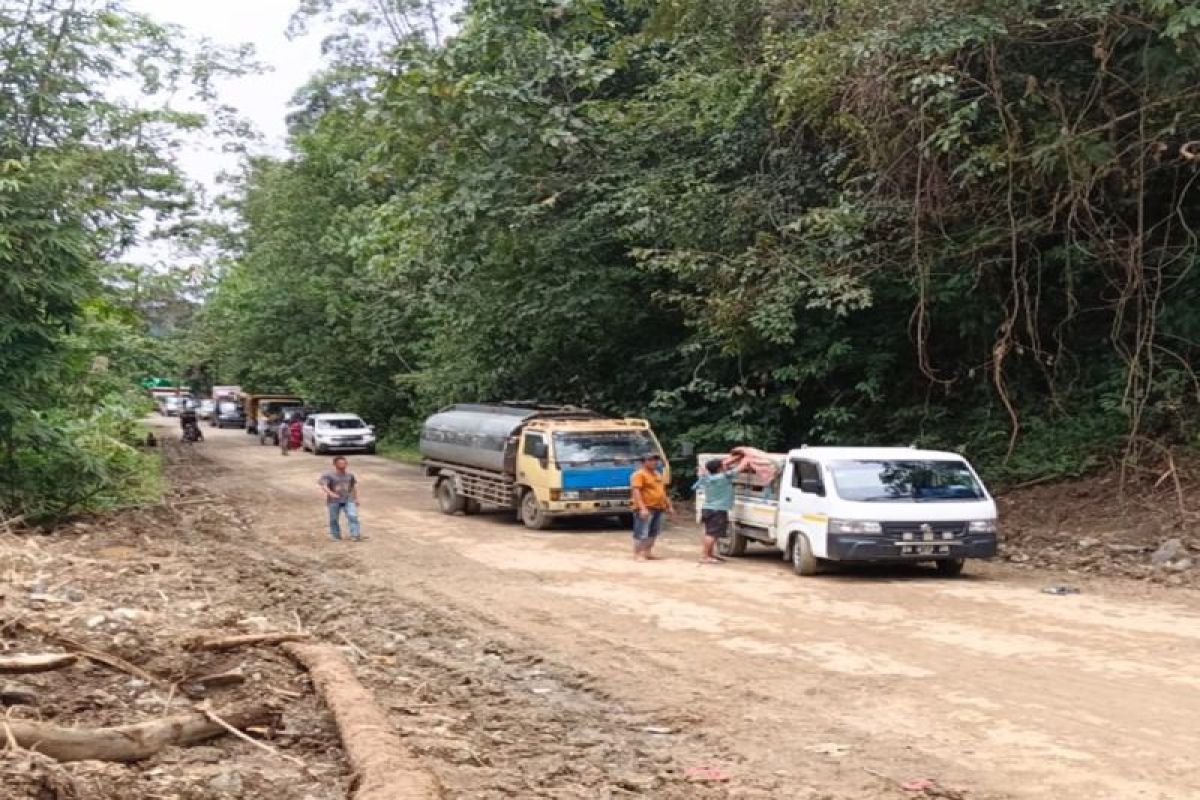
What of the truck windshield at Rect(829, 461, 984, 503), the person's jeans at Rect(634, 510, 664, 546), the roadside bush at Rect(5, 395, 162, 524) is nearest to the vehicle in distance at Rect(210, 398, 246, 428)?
the roadside bush at Rect(5, 395, 162, 524)

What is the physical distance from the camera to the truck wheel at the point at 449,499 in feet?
75.4

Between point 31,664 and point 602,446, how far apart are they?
13.5 meters

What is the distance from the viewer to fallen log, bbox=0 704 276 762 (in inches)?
233

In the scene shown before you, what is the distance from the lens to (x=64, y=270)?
17.6 metres

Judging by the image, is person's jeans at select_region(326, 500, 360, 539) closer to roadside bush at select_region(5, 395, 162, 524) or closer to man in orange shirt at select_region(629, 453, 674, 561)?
roadside bush at select_region(5, 395, 162, 524)

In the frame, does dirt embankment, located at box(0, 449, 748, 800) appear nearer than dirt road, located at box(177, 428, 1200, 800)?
Yes

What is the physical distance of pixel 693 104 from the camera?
22844mm

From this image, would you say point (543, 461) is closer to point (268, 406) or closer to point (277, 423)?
point (277, 423)

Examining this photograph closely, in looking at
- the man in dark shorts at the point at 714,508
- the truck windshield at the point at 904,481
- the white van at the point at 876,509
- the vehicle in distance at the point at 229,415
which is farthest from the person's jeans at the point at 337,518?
the vehicle in distance at the point at 229,415

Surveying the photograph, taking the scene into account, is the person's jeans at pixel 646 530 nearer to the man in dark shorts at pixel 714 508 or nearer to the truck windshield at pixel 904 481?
the man in dark shorts at pixel 714 508

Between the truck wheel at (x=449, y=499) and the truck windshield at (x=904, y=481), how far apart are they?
32.7 ft

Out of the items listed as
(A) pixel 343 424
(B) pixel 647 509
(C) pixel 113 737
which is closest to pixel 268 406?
(A) pixel 343 424

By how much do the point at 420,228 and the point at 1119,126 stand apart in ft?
46.2

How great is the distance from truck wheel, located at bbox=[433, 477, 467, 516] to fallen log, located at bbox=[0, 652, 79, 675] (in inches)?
600
